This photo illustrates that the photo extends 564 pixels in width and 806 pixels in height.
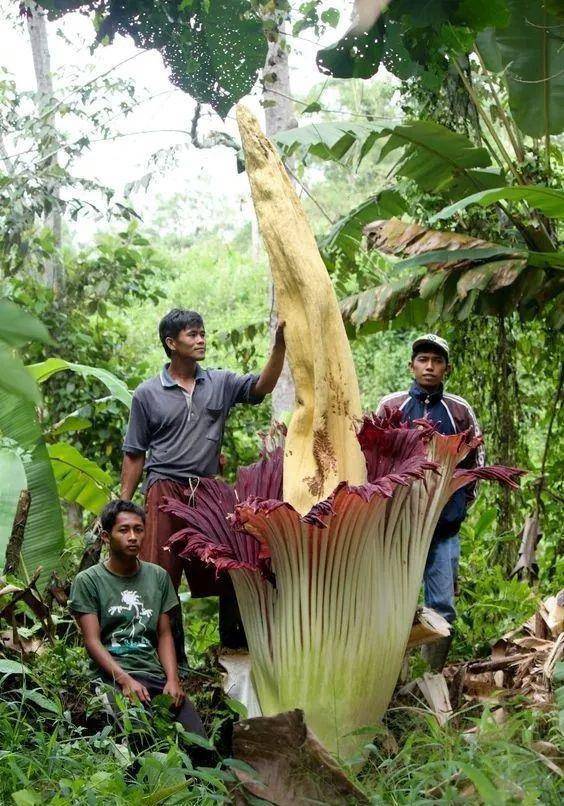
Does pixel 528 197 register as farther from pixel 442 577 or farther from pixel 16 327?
pixel 16 327

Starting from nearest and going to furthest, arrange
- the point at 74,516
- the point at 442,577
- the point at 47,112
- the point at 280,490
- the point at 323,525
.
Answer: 1. the point at 323,525
2. the point at 280,490
3. the point at 442,577
4. the point at 74,516
5. the point at 47,112

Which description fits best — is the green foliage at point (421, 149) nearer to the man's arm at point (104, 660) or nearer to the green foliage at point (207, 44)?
the green foliage at point (207, 44)

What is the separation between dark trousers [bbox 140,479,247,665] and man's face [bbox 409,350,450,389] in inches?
41.9

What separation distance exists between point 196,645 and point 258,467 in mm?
1647

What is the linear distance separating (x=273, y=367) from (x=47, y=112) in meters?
4.76

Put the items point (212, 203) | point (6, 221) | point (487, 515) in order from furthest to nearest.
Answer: point (212, 203) < point (6, 221) < point (487, 515)

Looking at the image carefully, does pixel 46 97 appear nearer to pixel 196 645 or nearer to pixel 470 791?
pixel 196 645

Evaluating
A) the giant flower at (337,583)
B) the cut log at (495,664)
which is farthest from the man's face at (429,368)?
the cut log at (495,664)

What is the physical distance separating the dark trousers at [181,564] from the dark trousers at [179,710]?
40cm

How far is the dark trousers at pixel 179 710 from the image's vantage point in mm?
3170

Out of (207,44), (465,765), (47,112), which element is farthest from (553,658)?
(47,112)

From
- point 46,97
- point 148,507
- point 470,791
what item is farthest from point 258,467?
point 46,97

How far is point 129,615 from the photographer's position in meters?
3.35

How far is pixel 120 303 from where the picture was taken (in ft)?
27.3
